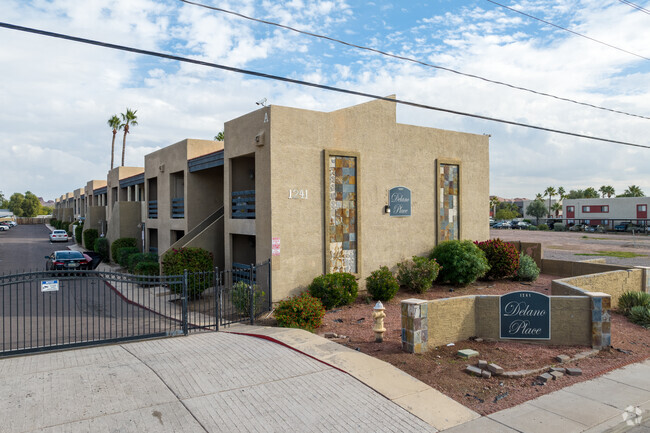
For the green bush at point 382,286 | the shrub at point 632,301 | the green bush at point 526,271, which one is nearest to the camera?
the shrub at point 632,301

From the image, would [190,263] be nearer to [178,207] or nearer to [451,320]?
[178,207]

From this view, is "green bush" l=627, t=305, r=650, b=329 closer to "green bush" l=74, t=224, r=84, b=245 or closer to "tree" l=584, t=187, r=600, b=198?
"green bush" l=74, t=224, r=84, b=245

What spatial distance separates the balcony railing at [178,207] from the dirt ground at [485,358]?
12046 mm

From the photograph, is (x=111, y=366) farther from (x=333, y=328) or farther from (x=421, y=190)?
(x=421, y=190)

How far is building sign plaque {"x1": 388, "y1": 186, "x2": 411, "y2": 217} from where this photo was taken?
61.7ft

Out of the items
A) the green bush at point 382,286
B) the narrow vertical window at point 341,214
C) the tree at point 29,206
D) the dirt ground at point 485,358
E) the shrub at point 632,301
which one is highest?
the tree at point 29,206

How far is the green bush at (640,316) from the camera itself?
13.9 meters

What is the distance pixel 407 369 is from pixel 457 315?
2653mm

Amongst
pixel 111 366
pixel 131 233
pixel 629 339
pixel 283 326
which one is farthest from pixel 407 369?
pixel 131 233

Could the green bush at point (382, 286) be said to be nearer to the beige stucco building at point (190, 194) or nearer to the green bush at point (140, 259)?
the beige stucco building at point (190, 194)

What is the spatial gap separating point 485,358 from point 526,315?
204cm

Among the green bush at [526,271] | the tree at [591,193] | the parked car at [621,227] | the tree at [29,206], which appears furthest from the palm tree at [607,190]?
the tree at [29,206]

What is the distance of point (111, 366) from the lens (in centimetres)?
942

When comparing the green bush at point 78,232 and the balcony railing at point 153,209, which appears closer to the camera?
the balcony railing at point 153,209
